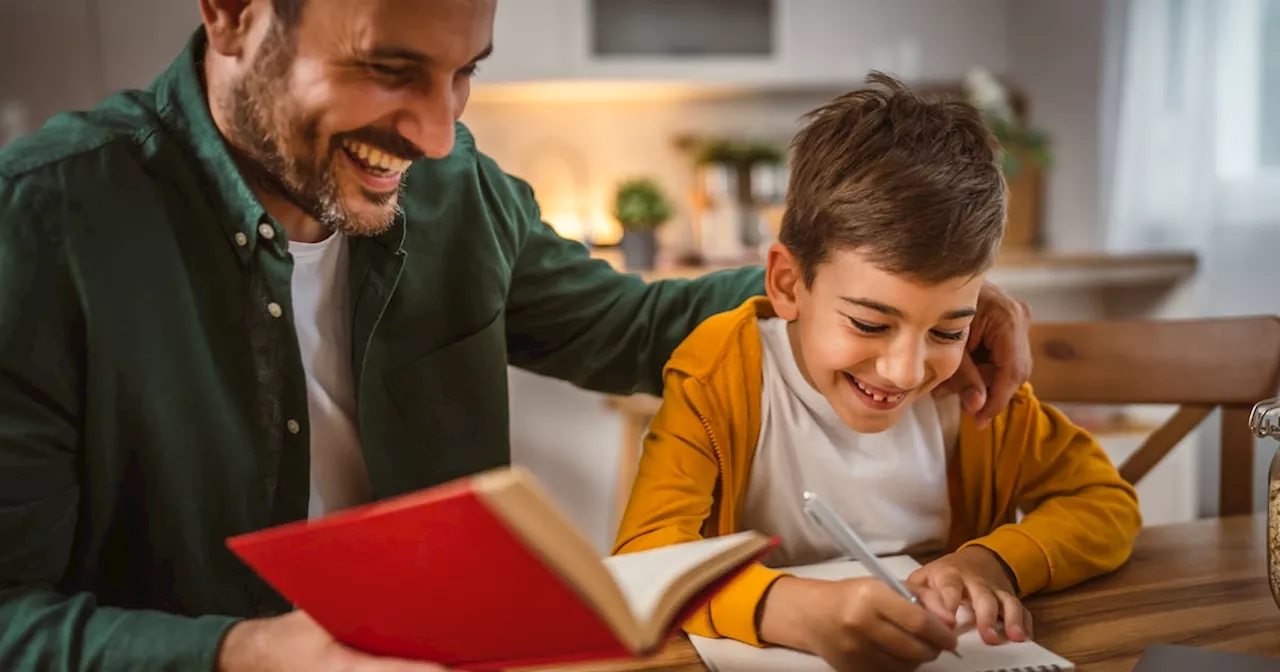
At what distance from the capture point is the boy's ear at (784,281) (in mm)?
987

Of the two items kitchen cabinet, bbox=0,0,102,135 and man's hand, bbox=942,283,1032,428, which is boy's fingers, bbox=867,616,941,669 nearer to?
man's hand, bbox=942,283,1032,428

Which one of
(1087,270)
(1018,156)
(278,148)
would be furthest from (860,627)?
(1018,156)

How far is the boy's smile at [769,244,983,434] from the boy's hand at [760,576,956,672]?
0.70 feet

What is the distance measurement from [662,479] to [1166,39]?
214cm

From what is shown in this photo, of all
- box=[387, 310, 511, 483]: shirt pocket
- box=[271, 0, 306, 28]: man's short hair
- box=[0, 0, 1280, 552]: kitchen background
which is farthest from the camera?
box=[0, 0, 1280, 552]: kitchen background

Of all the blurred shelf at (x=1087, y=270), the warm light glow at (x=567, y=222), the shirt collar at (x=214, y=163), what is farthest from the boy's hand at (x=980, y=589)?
the warm light glow at (x=567, y=222)

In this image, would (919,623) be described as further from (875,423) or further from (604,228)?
(604,228)

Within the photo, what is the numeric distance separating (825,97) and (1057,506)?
8.76 ft

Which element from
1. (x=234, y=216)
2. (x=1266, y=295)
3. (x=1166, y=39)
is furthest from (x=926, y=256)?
(x=1166, y=39)

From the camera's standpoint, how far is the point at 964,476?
1023 mm

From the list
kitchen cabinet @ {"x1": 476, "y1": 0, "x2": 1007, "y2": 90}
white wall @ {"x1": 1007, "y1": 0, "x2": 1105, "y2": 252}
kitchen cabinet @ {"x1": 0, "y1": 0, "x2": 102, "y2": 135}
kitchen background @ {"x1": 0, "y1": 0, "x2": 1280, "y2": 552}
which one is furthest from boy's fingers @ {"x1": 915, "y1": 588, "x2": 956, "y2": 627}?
kitchen cabinet @ {"x1": 0, "y1": 0, "x2": 102, "y2": 135}

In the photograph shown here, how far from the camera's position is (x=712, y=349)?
1.00 metres

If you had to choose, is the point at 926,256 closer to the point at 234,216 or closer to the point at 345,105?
the point at 345,105

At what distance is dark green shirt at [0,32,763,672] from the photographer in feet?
2.57
